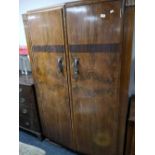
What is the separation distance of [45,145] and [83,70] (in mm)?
1313

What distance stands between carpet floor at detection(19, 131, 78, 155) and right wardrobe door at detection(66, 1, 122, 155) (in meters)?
0.46

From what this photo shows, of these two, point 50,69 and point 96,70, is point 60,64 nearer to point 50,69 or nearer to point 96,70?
point 50,69

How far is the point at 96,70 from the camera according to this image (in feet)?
4.54

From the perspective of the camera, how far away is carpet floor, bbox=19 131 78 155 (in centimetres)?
198

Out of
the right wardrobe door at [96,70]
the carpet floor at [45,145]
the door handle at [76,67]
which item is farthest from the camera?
the carpet floor at [45,145]

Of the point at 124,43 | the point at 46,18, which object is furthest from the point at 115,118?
the point at 46,18

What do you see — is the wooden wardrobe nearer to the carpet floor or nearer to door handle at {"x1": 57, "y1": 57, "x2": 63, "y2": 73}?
door handle at {"x1": 57, "y1": 57, "x2": 63, "y2": 73}

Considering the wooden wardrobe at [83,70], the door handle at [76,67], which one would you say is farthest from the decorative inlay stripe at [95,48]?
the door handle at [76,67]

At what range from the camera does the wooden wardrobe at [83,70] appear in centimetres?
124

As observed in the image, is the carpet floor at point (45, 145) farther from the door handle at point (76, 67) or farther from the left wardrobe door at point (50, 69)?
the door handle at point (76, 67)
